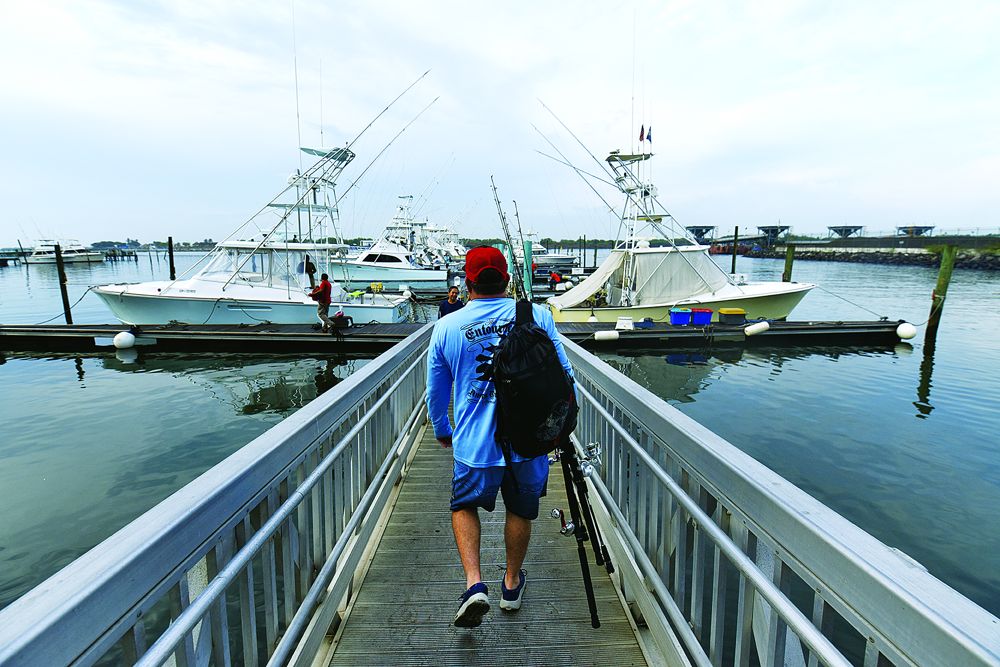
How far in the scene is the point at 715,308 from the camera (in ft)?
60.8

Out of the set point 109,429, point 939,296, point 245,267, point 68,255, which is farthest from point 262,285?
point 68,255

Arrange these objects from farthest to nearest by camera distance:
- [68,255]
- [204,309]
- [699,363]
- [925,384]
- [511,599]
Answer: [68,255], [204,309], [699,363], [925,384], [511,599]

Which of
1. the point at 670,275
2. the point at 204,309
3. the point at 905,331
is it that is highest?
the point at 670,275

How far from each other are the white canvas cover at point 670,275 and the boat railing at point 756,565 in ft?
53.1

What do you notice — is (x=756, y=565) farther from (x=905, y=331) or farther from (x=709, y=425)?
(x=905, y=331)

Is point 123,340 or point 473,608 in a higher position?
point 473,608

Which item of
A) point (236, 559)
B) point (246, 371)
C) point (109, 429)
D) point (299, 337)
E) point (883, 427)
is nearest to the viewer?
point (236, 559)

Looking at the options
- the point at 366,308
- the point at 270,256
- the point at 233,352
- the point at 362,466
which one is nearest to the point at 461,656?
the point at 362,466

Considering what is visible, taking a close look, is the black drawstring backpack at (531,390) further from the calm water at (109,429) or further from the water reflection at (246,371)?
the water reflection at (246,371)

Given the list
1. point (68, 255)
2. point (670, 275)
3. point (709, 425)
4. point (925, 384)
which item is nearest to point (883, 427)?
point (709, 425)

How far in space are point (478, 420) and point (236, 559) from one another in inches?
44.1

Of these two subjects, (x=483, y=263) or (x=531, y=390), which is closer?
(x=531, y=390)

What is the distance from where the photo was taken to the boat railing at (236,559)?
0.96 metres

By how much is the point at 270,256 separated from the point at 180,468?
12428mm
